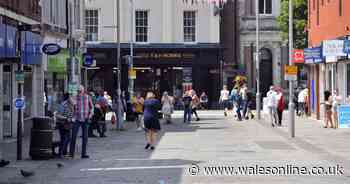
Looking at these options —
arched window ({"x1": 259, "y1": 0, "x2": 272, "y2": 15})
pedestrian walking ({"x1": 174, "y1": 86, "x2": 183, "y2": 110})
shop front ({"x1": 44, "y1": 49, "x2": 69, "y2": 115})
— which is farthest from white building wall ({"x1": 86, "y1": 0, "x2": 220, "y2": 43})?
shop front ({"x1": 44, "y1": 49, "x2": 69, "y2": 115})

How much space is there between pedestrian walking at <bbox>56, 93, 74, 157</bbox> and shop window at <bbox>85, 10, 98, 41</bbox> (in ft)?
126

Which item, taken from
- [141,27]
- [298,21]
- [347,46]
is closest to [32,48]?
[347,46]

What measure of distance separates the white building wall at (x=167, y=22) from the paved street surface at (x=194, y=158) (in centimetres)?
2809

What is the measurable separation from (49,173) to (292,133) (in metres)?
12.4

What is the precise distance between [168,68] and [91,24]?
257 inches

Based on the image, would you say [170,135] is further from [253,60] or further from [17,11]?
[253,60]

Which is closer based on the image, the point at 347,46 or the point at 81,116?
the point at 81,116

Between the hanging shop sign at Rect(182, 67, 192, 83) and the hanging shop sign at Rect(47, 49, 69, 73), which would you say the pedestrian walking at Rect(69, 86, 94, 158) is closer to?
the hanging shop sign at Rect(47, 49, 69, 73)

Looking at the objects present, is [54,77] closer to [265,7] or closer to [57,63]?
[57,63]

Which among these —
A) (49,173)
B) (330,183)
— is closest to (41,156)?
(49,173)

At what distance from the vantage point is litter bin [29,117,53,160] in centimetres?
2008

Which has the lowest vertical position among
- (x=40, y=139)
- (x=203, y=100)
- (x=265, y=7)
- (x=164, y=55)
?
(x=40, y=139)

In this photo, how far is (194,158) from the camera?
19703 mm

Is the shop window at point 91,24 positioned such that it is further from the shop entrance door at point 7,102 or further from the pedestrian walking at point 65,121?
the pedestrian walking at point 65,121
